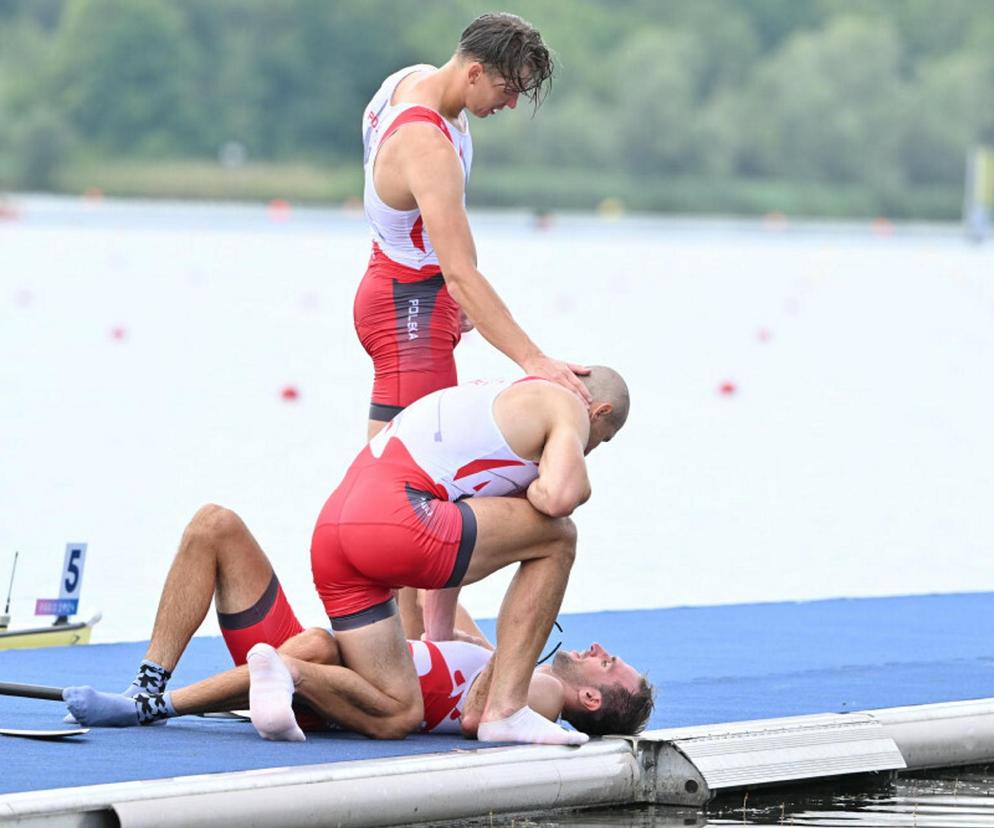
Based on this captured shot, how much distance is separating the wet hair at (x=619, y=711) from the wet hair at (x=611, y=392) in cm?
61

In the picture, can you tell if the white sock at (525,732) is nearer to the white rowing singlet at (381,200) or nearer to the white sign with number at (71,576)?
the white rowing singlet at (381,200)

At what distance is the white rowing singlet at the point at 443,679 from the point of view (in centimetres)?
511

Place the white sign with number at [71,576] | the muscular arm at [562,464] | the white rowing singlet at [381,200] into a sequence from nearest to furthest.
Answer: the muscular arm at [562,464] < the white rowing singlet at [381,200] < the white sign with number at [71,576]

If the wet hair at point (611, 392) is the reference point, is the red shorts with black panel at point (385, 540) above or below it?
below

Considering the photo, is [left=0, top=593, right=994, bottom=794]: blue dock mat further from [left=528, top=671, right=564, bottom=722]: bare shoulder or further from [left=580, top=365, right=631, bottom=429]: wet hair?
[left=580, top=365, right=631, bottom=429]: wet hair

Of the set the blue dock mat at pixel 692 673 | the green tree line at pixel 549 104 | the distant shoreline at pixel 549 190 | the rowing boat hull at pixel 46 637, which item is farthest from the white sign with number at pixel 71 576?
the green tree line at pixel 549 104

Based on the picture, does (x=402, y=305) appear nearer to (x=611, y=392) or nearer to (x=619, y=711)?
(x=611, y=392)

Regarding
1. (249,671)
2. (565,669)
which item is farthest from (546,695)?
(249,671)

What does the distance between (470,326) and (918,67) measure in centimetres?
7825

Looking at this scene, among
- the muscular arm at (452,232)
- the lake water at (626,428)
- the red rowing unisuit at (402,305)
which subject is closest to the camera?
the muscular arm at (452,232)

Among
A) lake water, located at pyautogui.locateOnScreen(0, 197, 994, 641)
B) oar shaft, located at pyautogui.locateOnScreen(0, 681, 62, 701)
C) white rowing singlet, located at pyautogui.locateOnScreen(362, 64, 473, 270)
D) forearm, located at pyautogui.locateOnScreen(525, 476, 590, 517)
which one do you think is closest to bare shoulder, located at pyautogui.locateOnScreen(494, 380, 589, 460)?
forearm, located at pyautogui.locateOnScreen(525, 476, 590, 517)

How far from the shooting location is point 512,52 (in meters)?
5.47

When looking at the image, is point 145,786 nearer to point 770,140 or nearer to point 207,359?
point 207,359

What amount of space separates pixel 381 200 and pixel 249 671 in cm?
149
